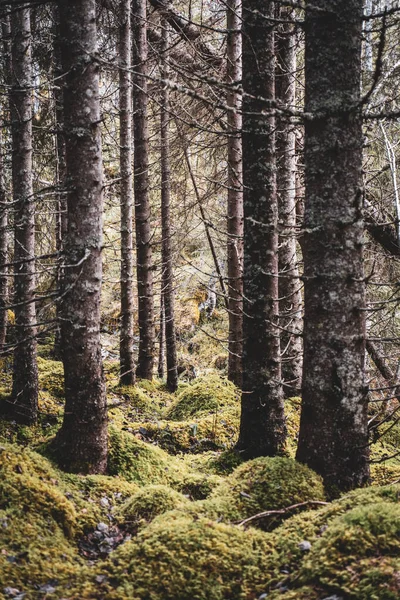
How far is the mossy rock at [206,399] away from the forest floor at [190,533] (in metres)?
2.42

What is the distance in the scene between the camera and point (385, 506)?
306 cm

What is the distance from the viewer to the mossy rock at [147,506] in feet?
13.4

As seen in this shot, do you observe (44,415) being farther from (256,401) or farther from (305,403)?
(305,403)

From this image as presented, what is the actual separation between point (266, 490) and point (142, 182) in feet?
25.7

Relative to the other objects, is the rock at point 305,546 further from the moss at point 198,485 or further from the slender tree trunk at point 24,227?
the slender tree trunk at point 24,227

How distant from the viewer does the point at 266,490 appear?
404 cm

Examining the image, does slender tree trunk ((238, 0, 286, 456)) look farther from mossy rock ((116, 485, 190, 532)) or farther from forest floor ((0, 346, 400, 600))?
mossy rock ((116, 485, 190, 532))

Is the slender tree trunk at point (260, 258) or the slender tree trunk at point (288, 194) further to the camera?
the slender tree trunk at point (288, 194)

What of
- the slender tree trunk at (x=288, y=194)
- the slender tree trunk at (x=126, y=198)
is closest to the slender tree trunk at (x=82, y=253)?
the slender tree trunk at (x=288, y=194)

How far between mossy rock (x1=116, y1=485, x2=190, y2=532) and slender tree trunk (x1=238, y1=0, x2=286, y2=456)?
1446 mm

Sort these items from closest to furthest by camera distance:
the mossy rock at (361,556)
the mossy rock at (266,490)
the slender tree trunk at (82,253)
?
the mossy rock at (361,556), the mossy rock at (266,490), the slender tree trunk at (82,253)

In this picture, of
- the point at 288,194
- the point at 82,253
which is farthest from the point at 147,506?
the point at 288,194

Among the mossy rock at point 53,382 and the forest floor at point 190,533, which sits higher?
the mossy rock at point 53,382

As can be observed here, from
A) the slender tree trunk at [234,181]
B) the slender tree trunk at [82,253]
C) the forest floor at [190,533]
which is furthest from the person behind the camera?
the slender tree trunk at [234,181]
